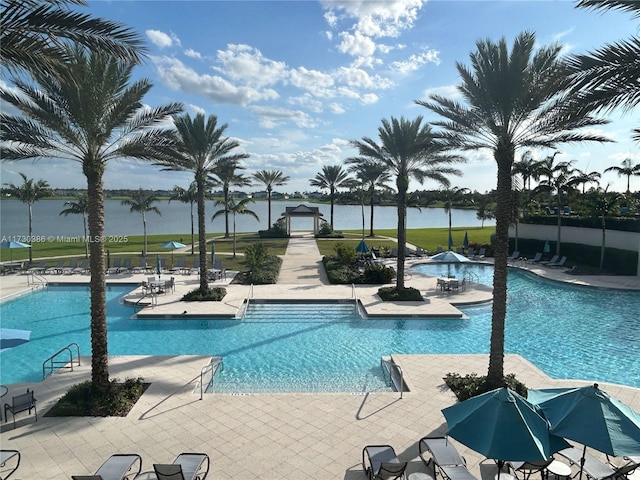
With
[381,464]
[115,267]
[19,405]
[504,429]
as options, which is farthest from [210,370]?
[115,267]

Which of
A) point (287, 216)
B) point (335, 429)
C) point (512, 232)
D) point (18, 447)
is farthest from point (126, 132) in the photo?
point (287, 216)

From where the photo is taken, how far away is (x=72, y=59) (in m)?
6.95

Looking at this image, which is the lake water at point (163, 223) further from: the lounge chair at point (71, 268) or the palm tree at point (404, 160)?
the palm tree at point (404, 160)

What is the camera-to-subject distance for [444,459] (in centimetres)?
730

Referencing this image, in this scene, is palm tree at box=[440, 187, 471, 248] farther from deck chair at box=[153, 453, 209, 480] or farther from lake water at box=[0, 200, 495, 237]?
deck chair at box=[153, 453, 209, 480]

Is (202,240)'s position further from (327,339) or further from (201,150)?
(327,339)

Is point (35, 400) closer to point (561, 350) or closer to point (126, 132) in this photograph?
point (126, 132)

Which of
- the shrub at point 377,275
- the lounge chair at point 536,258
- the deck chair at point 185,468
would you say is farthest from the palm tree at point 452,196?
the deck chair at point 185,468

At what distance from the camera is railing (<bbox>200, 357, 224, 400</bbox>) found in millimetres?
11466

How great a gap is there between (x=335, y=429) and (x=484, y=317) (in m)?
11.8

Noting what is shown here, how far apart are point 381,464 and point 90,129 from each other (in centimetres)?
947

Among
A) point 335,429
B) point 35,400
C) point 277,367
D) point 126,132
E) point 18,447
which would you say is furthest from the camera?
point 277,367

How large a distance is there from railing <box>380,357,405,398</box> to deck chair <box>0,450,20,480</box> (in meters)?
8.09

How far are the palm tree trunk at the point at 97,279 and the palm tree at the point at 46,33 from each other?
3781mm
